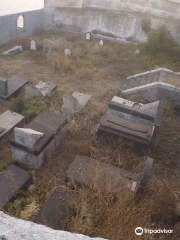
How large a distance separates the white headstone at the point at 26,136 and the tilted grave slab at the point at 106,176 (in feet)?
3.56

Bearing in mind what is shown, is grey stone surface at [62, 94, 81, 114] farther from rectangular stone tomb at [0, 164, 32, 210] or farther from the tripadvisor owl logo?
the tripadvisor owl logo

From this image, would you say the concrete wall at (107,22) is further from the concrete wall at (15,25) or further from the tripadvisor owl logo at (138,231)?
the tripadvisor owl logo at (138,231)

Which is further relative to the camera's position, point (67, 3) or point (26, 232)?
point (67, 3)

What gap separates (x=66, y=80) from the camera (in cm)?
1038

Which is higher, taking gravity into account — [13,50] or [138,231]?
[138,231]

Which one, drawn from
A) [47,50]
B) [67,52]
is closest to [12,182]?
[67,52]

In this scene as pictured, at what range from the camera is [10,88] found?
27.2 ft

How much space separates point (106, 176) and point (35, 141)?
185 cm

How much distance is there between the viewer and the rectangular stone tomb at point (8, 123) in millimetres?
6168

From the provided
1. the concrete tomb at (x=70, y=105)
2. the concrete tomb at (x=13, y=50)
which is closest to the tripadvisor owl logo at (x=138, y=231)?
the concrete tomb at (x=70, y=105)

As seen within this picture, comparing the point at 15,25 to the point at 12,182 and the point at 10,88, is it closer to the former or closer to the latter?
the point at 10,88

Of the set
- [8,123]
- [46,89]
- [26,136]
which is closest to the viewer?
[26,136]

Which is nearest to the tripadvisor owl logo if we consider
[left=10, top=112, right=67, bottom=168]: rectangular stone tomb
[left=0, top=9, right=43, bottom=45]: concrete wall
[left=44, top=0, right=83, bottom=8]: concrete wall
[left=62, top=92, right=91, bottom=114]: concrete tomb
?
[left=10, top=112, right=67, bottom=168]: rectangular stone tomb

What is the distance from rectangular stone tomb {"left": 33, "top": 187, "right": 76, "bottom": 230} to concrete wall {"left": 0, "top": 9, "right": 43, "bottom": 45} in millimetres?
→ 12332
